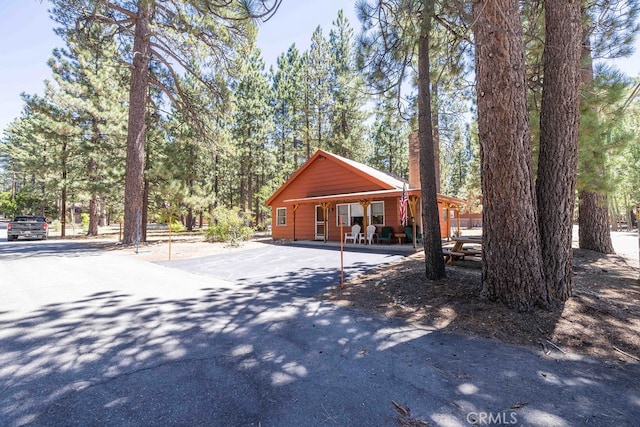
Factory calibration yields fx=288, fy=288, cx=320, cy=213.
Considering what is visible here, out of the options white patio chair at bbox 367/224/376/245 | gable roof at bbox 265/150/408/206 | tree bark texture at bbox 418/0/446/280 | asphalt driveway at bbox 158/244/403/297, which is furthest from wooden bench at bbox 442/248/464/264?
white patio chair at bbox 367/224/376/245

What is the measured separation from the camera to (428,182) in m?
5.86

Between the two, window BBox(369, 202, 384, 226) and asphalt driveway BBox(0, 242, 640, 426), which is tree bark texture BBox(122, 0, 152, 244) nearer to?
asphalt driveway BBox(0, 242, 640, 426)

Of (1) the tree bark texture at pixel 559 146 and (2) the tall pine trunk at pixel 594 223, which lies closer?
(1) the tree bark texture at pixel 559 146

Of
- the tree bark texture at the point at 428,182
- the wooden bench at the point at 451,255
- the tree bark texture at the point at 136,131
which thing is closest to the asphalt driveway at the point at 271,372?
the tree bark texture at the point at 428,182

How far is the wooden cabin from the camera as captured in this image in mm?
13719

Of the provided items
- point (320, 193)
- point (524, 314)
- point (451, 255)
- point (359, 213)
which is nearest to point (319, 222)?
point (320, 193)

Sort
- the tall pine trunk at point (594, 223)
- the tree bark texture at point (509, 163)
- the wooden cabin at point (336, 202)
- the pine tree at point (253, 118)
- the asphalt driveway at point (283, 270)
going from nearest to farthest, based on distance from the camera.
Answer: the tree bark texture at point (509, 163) → the asphalt driveway at point (283, 270) → the tall pine trunk at point (594, 223) → the wooden cabin at point (336, 202) → the pine tree at point (253, 118)

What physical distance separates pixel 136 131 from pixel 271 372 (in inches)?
549

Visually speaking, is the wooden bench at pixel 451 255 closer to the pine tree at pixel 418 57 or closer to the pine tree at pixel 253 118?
the pine tree at pixel 418 57

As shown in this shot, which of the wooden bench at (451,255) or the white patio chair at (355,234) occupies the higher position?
the white patio chair at (355,234)

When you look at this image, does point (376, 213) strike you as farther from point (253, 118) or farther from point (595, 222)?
point (253, 118)

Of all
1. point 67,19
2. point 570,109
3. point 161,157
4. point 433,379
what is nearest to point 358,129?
point 161,157

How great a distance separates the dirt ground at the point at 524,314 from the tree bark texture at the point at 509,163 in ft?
1.21

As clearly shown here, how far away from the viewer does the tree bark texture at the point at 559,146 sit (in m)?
4.12
